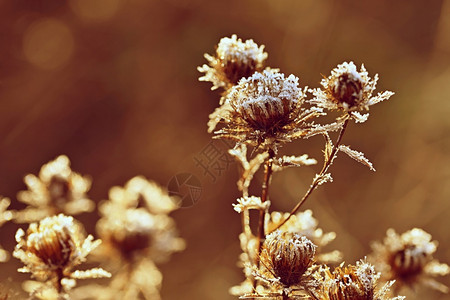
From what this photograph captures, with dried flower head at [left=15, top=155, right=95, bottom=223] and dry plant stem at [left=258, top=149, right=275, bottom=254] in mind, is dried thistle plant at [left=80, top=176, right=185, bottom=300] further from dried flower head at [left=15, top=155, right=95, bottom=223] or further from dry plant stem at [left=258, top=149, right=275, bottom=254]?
dry plant stem at [left=258, top=149, right=275, bottom=254]

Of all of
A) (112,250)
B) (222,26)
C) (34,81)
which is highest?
(222,26)

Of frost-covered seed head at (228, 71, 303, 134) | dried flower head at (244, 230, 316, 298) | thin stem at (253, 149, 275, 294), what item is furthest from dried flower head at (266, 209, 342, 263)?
frost-covered seed head at (228, 71, 303, 134)

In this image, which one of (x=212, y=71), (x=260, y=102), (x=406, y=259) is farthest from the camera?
(x=406, y=259)

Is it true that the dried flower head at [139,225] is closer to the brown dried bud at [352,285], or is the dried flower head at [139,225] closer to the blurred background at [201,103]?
the brown dried bud at [352,285]

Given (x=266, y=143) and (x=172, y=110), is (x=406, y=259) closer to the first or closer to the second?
(x=266, y=143)

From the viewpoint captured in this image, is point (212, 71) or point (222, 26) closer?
point (212, 71)

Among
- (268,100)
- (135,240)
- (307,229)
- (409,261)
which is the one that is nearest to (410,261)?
(409,261)

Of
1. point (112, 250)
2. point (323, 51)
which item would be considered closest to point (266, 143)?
point (112, 250)
